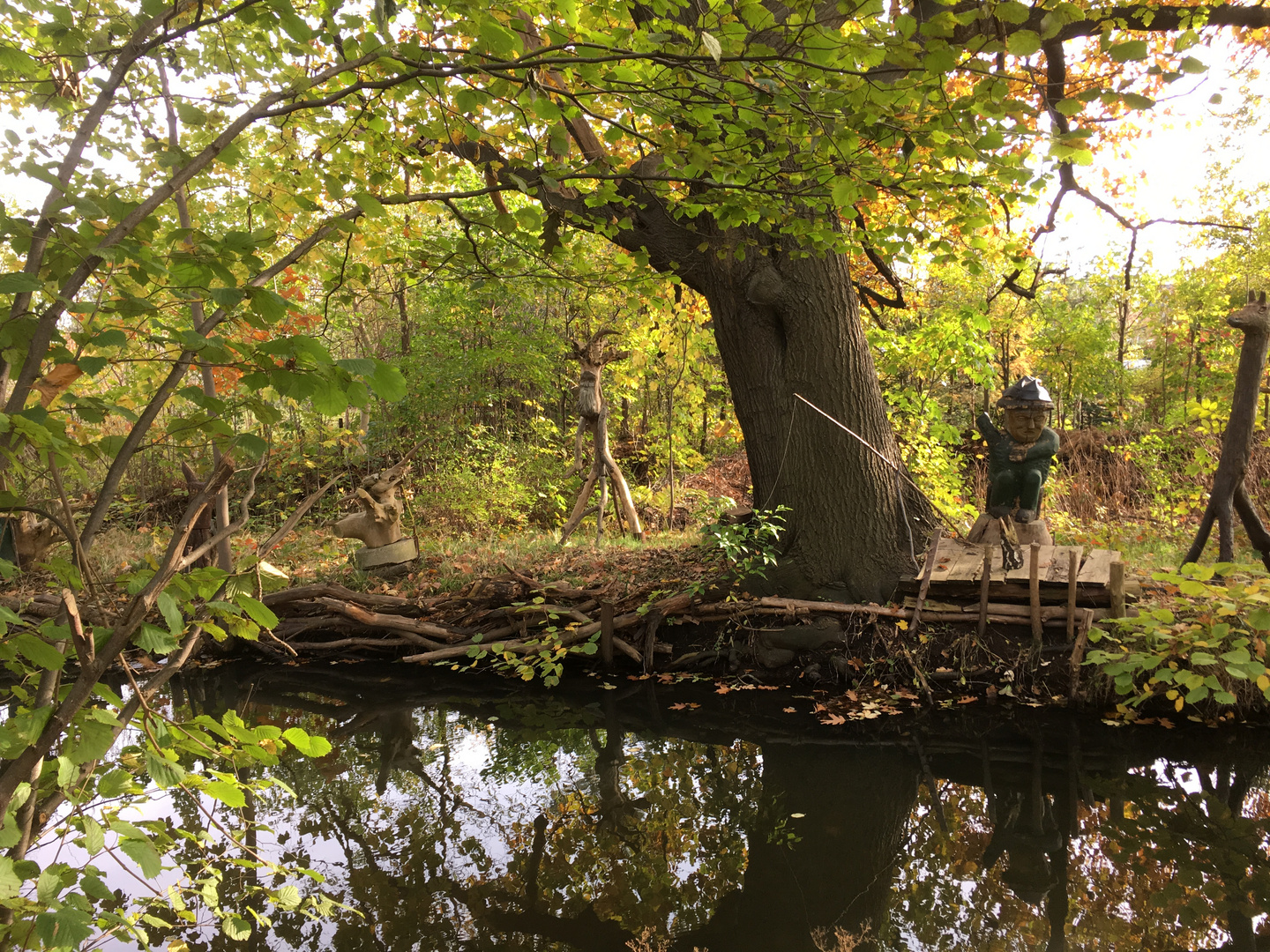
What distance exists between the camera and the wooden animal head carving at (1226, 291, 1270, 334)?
14.8 ft

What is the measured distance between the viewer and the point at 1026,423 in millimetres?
5520

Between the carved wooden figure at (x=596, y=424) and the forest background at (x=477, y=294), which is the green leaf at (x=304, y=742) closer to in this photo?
the forest background at (x=477, y=294)

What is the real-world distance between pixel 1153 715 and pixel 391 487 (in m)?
7.17

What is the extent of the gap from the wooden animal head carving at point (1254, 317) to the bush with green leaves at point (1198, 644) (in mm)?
1442

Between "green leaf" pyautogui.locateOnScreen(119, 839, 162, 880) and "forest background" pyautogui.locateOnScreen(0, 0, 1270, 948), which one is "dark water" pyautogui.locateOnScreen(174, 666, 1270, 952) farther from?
"green leaf" pyautogui.locateOnScreen(119, 839, 162, 880)

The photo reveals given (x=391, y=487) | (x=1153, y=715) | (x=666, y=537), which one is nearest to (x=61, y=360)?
(x=1153, y=715)

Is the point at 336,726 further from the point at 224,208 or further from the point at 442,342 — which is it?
the point at 442,342

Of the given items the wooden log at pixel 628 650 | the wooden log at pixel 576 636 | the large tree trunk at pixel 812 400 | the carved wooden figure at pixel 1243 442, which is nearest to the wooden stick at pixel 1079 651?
the carved wooden figure at pixel 1243 442

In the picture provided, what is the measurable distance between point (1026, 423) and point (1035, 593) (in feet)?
4.01

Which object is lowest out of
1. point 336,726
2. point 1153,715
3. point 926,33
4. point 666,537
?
point 336,726

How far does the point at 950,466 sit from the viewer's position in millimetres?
8367

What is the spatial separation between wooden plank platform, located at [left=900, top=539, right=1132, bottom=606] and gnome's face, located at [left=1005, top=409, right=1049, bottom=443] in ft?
2.79

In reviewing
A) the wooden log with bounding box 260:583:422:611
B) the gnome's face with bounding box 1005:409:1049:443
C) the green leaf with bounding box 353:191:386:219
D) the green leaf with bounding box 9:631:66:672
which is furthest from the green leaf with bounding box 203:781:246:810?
the wooden log with bounding box 260:583:422:611

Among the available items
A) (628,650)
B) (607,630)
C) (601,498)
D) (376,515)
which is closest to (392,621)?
(376,515)
